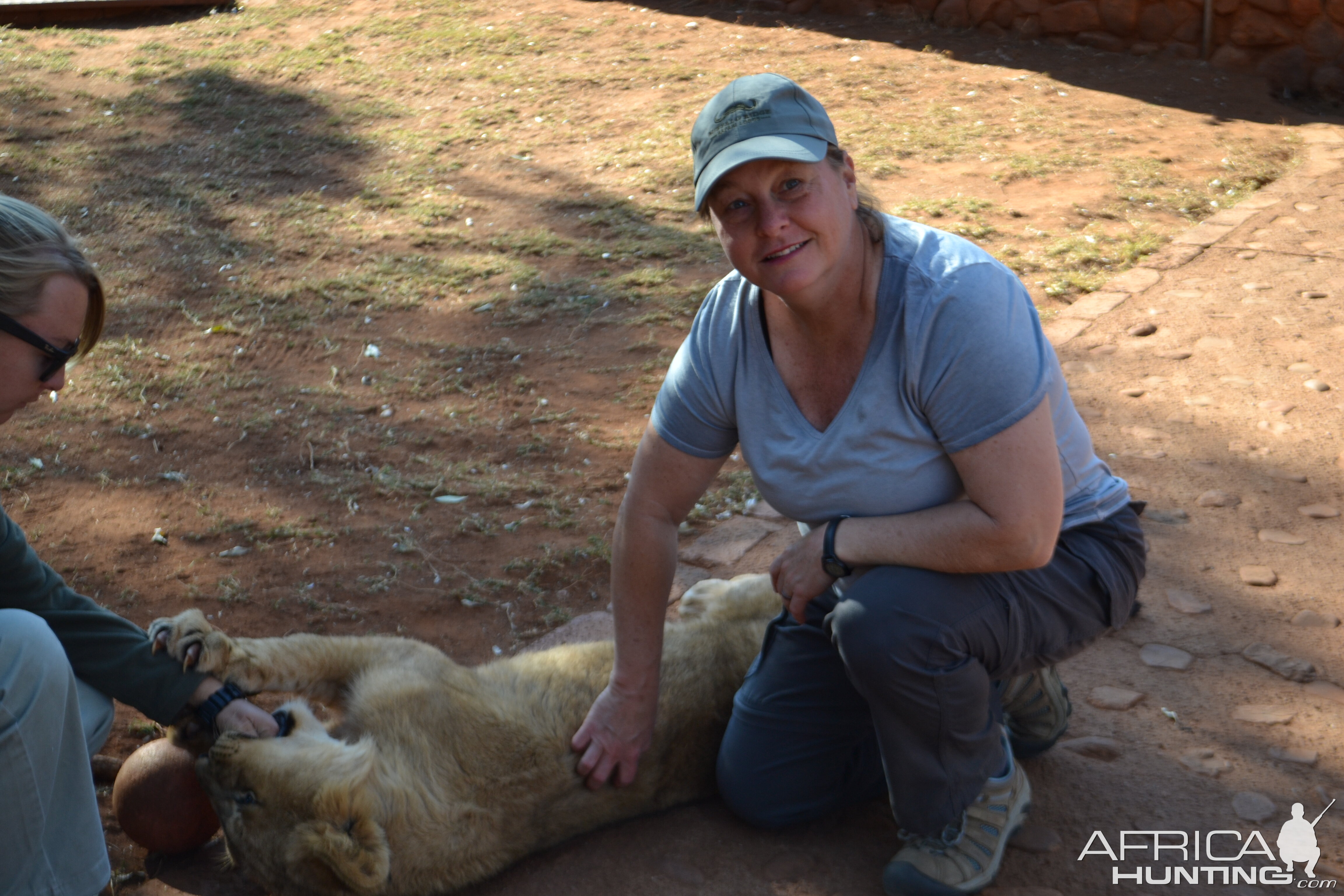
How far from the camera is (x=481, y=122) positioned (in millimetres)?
9055

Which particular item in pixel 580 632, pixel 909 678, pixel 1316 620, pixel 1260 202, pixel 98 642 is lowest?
pixel 580 632

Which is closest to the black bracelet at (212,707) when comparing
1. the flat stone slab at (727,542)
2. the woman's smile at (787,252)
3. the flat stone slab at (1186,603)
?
the flat stone slab at (727,542)

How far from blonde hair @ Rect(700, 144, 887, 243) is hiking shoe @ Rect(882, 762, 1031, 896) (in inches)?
56.5

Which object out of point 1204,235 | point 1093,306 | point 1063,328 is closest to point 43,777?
point 1063,328

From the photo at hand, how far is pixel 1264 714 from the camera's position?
11.0ft

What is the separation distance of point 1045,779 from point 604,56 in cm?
865

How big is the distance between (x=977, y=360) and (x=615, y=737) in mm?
1442

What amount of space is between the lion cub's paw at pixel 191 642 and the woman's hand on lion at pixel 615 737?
1.05 m

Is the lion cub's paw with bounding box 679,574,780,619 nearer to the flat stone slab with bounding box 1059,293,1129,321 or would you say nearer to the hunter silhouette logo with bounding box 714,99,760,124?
the hunter silhouette logo with bounding box 714,99,760,124

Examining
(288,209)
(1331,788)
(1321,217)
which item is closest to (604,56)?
(288,209)

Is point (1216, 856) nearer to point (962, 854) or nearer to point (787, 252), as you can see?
point (962, 854)

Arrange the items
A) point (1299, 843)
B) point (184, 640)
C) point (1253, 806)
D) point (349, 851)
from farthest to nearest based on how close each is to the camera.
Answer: point (184, 640) < point (1253, 806) < point (1299, 843) < point (349, 851)

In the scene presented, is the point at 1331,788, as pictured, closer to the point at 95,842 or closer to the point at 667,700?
the point at 667,700

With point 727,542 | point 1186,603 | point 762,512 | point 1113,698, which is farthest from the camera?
point 762,512
